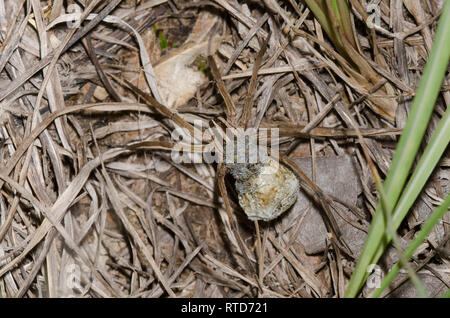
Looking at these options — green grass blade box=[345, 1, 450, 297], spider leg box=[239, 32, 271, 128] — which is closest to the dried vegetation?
spider leg box=[239, 32, 271, 128]

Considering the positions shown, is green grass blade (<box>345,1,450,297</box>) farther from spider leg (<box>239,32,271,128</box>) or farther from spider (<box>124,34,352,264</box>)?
spider leg (<box>239,32,271,128</box>)

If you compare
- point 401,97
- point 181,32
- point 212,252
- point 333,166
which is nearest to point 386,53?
point 401,97

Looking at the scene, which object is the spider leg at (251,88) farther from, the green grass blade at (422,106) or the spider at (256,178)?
the green grass blade at (422,106)

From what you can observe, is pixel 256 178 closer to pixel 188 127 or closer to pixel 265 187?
pixel 265 187

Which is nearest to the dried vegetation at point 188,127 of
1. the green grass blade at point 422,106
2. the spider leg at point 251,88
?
the spider leg at point 251,88

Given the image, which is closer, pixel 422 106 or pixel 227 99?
pixel 422 106

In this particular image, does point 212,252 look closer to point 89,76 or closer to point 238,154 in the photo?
point 238,154

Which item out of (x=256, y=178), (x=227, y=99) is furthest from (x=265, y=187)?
(x=227, y=99)

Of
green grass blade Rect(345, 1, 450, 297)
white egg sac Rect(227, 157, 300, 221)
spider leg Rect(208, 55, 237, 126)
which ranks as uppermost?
spider leg Rect(208, 55, 237, 126)
